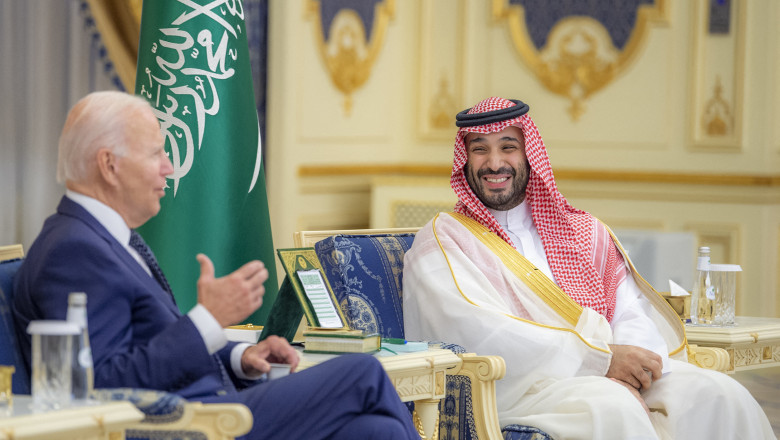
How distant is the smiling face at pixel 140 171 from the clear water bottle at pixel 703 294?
1.92m

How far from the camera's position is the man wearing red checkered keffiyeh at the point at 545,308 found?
2.95 meters

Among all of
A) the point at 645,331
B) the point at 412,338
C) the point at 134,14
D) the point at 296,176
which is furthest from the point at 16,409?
the point at 296,176

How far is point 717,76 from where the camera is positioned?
645 cm

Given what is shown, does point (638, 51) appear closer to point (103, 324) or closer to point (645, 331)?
point (645, 331)

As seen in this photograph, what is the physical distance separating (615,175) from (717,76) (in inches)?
32.4

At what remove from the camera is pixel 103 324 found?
205 cm

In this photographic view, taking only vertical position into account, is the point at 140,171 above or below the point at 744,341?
above

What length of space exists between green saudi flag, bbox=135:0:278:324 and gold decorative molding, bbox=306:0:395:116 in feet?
8.59

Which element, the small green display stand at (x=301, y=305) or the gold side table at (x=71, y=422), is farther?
the small green display stand at (x=301, y=305)

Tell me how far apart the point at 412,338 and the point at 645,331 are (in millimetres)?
708

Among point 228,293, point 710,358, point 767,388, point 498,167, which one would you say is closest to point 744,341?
point 710,358

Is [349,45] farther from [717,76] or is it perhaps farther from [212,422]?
[212,422]

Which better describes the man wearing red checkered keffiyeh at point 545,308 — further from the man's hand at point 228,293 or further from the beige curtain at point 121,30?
the beige curtain at point 121,30

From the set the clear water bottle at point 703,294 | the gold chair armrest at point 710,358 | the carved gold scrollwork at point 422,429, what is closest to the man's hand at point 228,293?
the carved gold scrollwork at point 422,429
